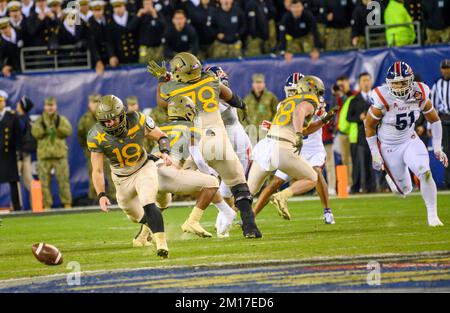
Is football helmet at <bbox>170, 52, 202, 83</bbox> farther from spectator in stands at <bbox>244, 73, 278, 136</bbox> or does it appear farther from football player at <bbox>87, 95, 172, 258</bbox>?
spectator in stands at <bbox>244, 73, 278, 136</bbox>

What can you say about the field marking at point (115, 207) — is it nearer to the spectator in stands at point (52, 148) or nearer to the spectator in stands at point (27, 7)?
the spectator in stands at point (52, 148)

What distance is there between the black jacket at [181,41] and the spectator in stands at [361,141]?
2590 mm

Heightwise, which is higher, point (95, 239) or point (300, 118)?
point (300, 118)

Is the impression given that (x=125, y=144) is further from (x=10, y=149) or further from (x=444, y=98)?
(x=10, y=149)

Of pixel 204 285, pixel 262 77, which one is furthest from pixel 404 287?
pixel 262 77

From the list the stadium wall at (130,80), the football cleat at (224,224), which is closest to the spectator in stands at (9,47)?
the stadium wall at (130,80)

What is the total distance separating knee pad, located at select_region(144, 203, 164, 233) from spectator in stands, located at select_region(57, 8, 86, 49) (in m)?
9.63

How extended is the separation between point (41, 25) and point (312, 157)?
7139mm

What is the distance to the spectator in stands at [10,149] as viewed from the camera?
18.3 m

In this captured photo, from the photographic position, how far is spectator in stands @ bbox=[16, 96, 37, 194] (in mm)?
18719

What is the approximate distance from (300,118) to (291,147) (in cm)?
36

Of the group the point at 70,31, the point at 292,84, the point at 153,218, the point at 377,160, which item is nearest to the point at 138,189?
the point at 153,218

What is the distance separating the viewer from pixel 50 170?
18.7 metres
